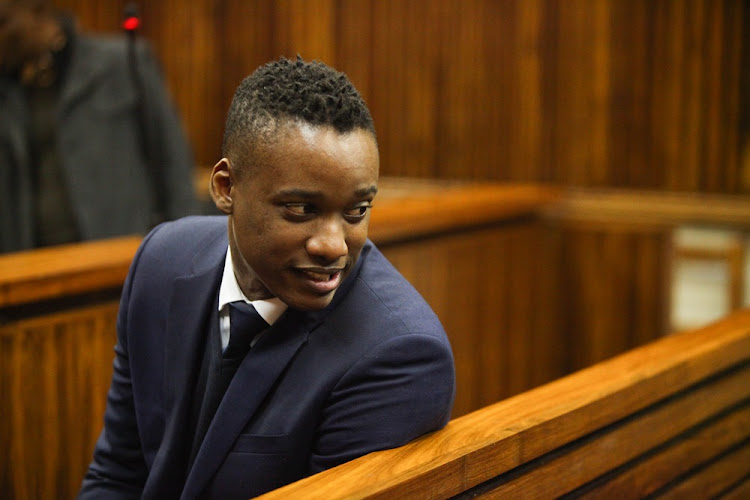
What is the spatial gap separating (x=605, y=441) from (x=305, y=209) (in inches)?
29.2

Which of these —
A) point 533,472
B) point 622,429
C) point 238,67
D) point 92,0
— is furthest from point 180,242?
point 92,0

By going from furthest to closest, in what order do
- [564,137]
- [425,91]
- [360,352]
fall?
[425,91] → [564,137] → [360,352]

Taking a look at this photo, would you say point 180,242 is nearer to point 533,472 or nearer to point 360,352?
point 360,352

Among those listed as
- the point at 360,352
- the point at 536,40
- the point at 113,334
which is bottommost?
the point at 113,334

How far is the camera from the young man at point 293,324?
144 centimetres

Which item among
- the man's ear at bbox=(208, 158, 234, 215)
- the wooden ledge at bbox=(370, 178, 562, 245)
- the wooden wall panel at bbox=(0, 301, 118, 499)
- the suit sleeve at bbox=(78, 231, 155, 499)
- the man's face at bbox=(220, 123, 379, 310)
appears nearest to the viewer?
the man's face at bbox=(220, 123, 379, 310)

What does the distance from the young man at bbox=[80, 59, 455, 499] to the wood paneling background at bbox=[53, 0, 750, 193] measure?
120 inches

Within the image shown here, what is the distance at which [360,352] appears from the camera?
4.90ft

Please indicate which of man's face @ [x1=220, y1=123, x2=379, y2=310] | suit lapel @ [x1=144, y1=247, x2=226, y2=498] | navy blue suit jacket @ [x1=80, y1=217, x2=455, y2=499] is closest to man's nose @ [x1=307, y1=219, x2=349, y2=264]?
man's face @ [x1=220, y1=123, x2=379, y2=310]

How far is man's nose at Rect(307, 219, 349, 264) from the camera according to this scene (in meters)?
1.45

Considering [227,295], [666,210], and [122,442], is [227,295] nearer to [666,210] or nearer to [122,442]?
[122,442]

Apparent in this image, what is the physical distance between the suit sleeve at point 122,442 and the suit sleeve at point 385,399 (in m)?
0.41

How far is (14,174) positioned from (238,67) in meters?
2.46

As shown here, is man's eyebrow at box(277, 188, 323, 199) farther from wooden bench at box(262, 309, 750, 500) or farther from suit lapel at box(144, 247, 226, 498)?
wooden bench at box(262, 309, 750, 500)
